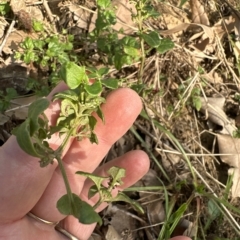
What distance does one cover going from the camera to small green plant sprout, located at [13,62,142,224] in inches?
51.2

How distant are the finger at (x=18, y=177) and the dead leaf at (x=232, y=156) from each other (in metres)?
1.12

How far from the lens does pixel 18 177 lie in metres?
1.56

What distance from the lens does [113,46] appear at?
228 centimetres

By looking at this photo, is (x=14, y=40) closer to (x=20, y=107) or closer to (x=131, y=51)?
(x=20, y=107)

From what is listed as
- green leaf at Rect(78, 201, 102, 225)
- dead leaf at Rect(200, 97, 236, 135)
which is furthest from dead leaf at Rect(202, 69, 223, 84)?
green leaf at Rect(78, 201, 102, 225)

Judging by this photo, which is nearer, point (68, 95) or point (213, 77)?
point (68, 95)

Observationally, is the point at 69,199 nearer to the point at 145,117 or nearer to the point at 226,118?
the point at 145,117

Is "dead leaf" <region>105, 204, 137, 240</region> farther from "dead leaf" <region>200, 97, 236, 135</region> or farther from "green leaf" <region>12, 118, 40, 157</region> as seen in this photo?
"green leaf" <region>12, 118, 40, 157</region>

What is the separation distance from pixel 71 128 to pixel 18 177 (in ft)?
0.85

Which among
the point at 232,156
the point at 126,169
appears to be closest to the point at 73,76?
the point at 126,169

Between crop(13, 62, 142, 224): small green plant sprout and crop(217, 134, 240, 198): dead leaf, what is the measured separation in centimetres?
108

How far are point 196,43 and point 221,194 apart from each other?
89 cm

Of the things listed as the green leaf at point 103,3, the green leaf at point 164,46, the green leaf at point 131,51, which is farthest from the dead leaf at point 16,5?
the green leaf at point 164,46

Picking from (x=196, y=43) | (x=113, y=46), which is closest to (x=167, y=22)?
(x=196, y=43)
